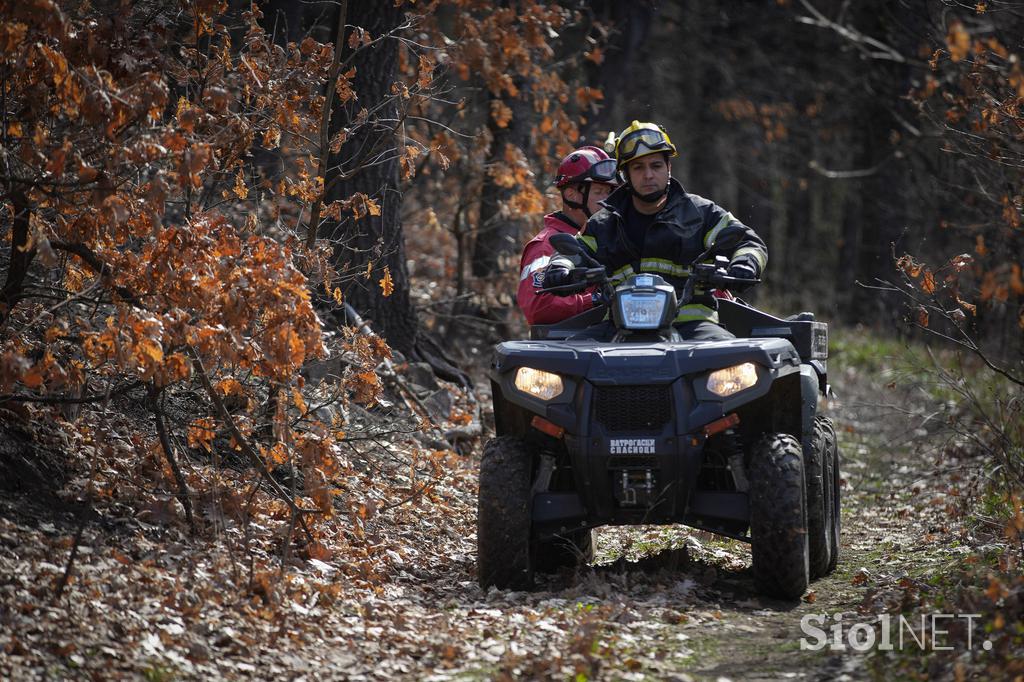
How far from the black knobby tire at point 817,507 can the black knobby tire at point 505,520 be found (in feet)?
5.11

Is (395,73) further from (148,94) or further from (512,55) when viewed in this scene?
(148,94)

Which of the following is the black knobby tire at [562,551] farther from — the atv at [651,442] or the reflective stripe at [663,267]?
the reflective stripe at [663,267]

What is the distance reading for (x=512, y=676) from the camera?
196 inches

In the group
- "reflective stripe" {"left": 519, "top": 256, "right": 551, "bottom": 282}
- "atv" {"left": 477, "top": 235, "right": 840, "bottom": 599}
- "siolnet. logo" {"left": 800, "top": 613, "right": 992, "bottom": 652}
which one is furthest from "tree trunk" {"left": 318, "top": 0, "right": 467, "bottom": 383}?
"siolnet. logo" {"left": 800, "top": 613, "right": 992, "bottom": 652}

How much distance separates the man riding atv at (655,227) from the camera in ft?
23.4

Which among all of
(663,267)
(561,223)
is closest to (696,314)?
(663,267)

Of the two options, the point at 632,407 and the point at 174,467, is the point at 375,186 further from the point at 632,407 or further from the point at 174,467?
the point at 632,407

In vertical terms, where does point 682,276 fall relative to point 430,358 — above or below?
above

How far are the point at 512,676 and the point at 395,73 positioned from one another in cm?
668

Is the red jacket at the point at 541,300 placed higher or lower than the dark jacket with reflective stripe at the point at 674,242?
lower

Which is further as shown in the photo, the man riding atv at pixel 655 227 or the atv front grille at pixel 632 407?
the man riding atv at pixel 655 227

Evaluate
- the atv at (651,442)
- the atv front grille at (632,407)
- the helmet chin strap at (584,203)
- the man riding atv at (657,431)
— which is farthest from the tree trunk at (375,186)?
the atv front grille at (632,407)

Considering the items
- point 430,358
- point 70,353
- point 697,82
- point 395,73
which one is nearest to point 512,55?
point 395,73

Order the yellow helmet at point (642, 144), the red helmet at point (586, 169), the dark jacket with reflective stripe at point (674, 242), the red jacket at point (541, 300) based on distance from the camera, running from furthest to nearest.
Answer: the red helmet at point (586, 169) < the red jacket at point (541, 300) < the yellow helmet at point (642, 144) < the dark jacket with reflective stripe at point (674, 242)
